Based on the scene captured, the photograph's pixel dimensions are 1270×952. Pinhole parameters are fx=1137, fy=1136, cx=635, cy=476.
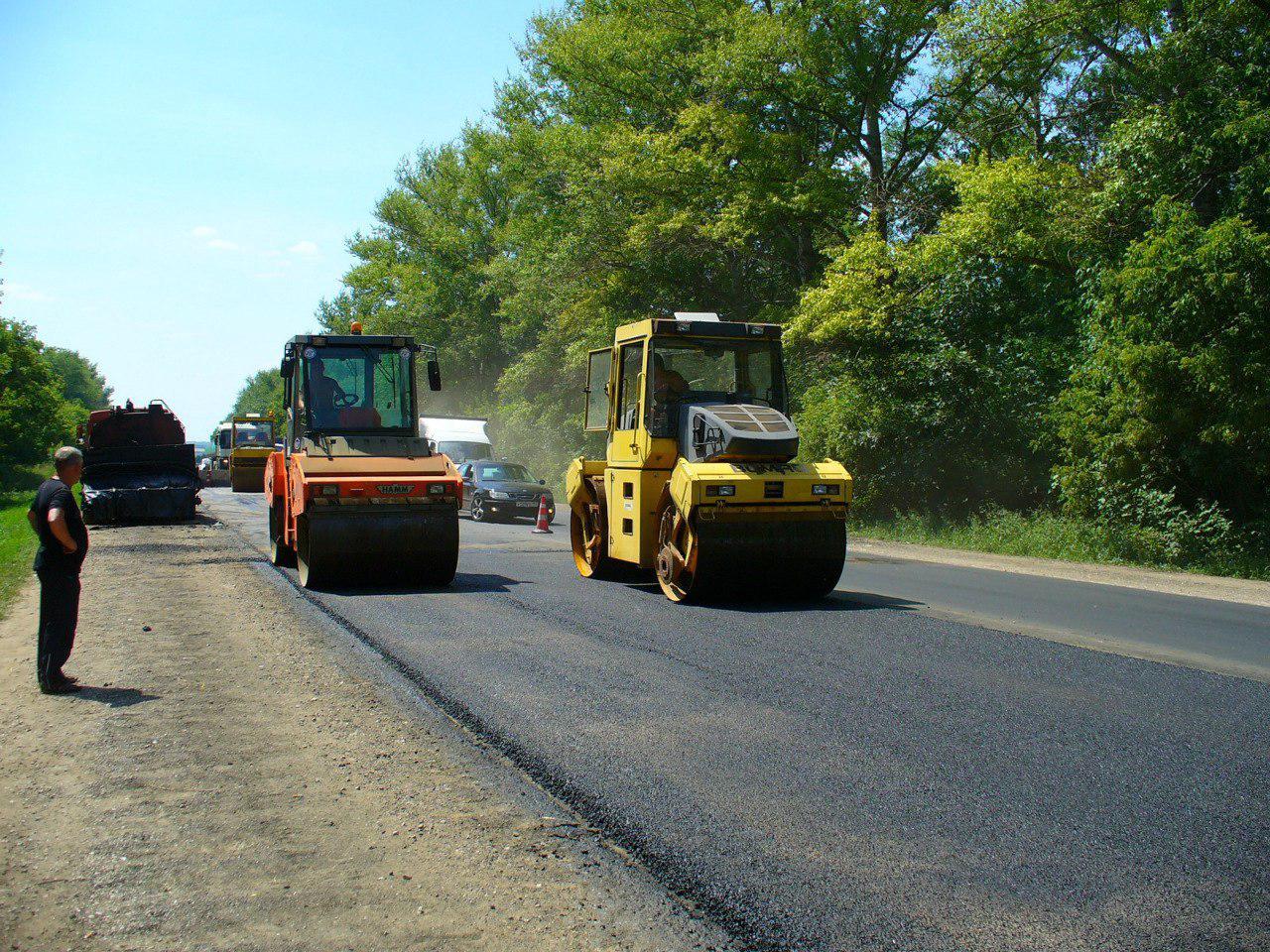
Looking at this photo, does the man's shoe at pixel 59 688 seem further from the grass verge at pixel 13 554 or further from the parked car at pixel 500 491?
the parked car at pixel 500 491

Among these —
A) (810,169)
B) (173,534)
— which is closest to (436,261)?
(810,169)

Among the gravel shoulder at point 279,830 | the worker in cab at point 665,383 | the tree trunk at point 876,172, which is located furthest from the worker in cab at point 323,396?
the tree trunk at point 876,172

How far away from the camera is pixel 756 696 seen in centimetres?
755

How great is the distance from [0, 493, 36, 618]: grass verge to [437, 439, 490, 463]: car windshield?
11.0m

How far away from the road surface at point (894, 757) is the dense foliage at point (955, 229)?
686cm

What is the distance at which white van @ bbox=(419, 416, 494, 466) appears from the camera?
33031 millimetres

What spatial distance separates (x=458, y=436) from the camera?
111 feet

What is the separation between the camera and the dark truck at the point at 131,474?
24.0 metres

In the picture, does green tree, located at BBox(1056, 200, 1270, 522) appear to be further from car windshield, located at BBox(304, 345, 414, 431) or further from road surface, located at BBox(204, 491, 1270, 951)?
car windshield, located at BBox(304, 345, 414, 431)

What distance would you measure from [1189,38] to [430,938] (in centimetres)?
2027

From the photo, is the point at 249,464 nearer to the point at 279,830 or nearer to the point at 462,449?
the point at 462,449

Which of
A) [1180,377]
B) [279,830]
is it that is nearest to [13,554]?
[279,830]

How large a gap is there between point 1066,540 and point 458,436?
19216 millimetres

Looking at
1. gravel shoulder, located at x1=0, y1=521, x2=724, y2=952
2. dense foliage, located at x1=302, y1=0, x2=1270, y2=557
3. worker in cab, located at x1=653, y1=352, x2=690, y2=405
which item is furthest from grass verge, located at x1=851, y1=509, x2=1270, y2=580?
gravel shoulder, located at x1=0, y1=521, x2=724, y2=952
